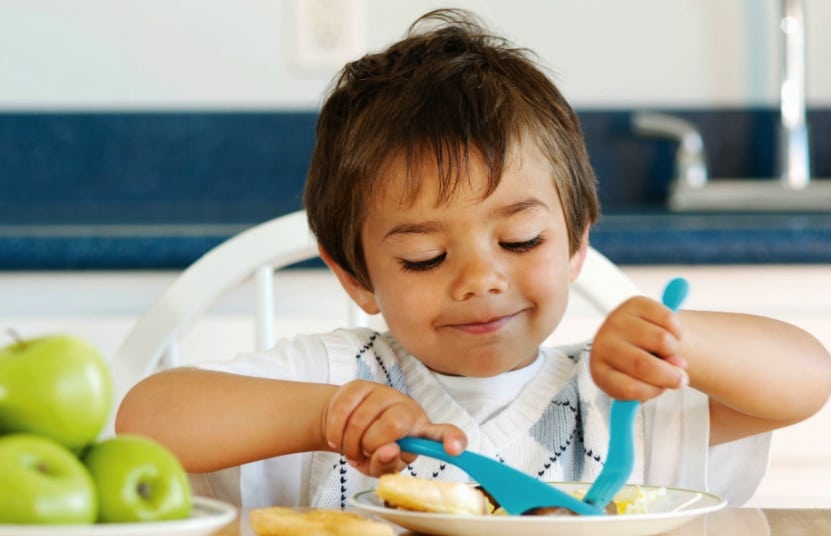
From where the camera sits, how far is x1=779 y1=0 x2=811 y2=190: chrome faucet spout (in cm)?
210

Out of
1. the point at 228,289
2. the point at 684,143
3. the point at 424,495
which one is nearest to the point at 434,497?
the point at 424,495

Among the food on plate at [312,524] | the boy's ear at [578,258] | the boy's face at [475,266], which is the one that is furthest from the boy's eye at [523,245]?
the food on plate at [312,524]

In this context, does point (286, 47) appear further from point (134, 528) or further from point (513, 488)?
point (134, 528)

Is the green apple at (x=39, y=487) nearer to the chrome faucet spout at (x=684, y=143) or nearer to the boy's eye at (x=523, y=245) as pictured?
the boy's eye at (x=523, y=245)

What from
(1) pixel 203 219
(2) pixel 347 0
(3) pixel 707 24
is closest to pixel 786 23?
(3) pixel 707 24

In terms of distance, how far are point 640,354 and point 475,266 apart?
0.26m

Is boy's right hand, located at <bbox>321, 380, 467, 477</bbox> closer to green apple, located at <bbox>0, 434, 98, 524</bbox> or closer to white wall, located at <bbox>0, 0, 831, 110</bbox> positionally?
green apple, located at <bbox>0, 434, 98, 524</bbox>

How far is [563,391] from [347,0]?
120 centimetres

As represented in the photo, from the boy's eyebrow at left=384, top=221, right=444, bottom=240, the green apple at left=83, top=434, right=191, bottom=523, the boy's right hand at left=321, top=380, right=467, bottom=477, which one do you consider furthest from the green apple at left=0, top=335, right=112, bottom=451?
the boy's eyebrow at left=384, top=221, right=444, bottom=240

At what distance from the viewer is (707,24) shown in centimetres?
219

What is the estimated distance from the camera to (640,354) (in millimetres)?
736

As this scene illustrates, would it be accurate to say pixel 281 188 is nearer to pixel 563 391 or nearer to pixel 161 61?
pixel 161 61

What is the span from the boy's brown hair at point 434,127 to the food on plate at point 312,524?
41 centimetres

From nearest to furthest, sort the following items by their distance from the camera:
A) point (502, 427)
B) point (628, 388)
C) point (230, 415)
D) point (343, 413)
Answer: point (628, 388), point (343, 413), point (230, 415), point (502, 427)
